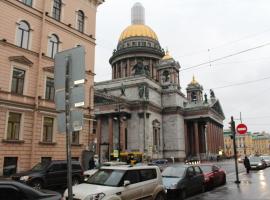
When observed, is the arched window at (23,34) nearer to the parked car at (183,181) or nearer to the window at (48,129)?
the window at (48,129)

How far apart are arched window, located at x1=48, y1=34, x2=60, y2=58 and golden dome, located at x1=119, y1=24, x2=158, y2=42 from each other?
5491cm

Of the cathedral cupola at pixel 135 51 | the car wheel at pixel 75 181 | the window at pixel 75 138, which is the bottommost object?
the car wheel at pixel 75 181

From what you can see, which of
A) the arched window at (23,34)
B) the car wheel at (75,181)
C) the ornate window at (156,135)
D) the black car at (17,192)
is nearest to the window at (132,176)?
the black car at (17,192)

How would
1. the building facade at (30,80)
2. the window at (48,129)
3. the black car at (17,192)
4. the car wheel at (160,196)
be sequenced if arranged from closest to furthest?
the black car at (17,192)
the car wheel at (160,196)
the building facade at (30,80)
the window at (48,129)

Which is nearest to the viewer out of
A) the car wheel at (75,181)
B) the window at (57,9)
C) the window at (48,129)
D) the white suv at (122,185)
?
the white suv at (122,185)

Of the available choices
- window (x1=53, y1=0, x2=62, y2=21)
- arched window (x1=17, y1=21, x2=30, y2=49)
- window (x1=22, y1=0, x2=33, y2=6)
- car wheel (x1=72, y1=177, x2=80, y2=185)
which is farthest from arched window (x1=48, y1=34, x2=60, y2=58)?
car wheel (x1=72, y1=177, x2=80, y2=185)

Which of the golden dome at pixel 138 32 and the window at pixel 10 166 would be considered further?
the golden dome at pixel 138 32

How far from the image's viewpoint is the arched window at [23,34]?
2353 cm

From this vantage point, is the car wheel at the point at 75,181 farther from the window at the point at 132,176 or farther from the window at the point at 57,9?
the window at the point at 57,9

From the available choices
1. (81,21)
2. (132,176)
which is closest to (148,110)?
(81,21)

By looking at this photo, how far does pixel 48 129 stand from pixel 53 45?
7324 millimetres

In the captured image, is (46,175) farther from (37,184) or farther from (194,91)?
(194,91)

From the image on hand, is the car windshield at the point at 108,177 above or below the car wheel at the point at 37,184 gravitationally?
above

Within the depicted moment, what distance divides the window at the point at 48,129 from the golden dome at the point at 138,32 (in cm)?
5847
